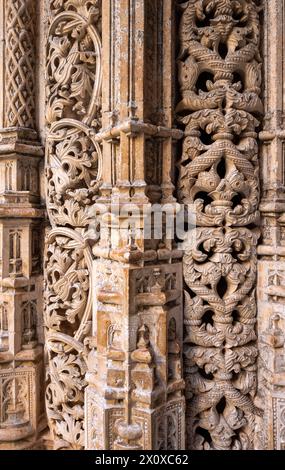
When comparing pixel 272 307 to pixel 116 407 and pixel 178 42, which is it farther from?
pixel 178 42

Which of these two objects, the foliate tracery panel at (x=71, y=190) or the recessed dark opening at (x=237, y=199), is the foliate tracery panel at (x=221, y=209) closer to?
the recessed dark opening at (x=237, y=199)

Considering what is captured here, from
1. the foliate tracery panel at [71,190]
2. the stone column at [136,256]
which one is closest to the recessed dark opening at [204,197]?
the stone column at [136,256]

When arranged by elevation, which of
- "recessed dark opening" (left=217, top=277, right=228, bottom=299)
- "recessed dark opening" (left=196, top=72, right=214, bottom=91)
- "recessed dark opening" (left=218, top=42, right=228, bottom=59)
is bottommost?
"recessed dark opening" (left=217, top=277, right=228, bottom=299)

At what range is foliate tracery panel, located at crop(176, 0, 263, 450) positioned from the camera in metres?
1.99

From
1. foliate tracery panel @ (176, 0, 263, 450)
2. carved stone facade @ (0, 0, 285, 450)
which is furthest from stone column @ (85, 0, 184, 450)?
foliate tracery panel @ (176, 0, 263, 450)

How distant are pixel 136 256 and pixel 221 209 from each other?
0.60 metres

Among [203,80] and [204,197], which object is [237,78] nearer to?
[203,80]

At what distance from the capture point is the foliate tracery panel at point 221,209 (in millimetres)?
1993

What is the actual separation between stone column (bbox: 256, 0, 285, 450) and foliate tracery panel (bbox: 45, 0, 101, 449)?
1.03 meters

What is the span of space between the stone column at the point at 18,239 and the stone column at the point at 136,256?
0.60 m

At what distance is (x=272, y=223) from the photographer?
2.06 meters

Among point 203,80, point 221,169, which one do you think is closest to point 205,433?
point 221,169

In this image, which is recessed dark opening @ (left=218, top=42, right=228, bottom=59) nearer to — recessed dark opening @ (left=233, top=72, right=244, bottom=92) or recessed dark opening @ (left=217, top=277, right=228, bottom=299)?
recessed dark opening @ (left=233, top=72, right=244, bottom=92)

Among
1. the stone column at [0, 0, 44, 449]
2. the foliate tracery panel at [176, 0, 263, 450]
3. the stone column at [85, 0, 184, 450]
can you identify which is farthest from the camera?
the stone column at [0, 0, 44, 449]
